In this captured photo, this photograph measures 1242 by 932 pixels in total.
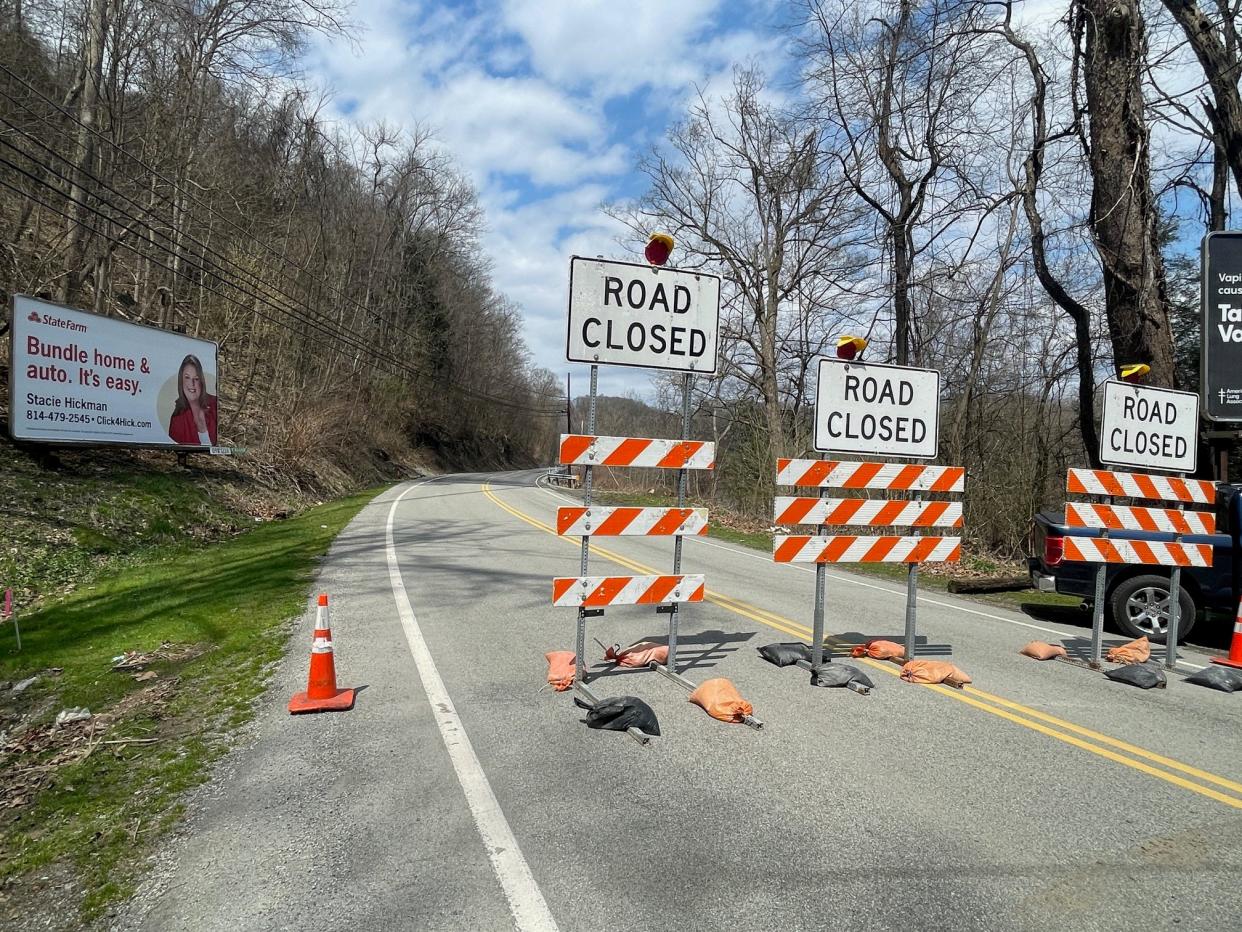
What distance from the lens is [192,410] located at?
1823cm

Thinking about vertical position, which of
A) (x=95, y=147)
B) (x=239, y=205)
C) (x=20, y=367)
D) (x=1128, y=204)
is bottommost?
(x=20, y=367)

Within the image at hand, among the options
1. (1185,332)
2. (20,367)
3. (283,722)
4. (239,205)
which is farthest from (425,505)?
(1185,332)

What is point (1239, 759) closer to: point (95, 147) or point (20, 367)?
point (20, 367)

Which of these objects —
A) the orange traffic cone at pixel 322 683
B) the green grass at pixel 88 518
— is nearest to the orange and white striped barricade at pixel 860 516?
the orange traffic cone at pixel 322 683

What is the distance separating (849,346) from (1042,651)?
3.59 m

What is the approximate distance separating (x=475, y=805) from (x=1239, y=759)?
4.78 metres

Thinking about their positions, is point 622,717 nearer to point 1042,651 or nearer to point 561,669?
point 561,669

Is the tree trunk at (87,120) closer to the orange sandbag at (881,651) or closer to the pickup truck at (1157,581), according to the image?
the orange sandbag at (881,651)

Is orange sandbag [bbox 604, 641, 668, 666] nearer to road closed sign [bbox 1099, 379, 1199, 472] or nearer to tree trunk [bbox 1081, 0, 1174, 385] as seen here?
road closed sign [bbox 1099, 379, 1199, 472]

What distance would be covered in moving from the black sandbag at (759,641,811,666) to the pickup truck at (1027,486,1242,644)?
3.32 m

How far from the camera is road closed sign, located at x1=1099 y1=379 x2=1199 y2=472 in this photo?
289 inches

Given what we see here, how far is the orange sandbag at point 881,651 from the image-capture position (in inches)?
276

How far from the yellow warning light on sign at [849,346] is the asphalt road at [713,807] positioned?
2.93m

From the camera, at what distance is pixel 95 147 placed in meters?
17.7
